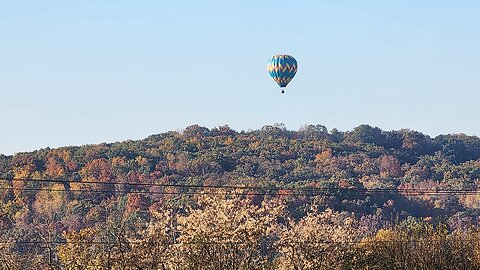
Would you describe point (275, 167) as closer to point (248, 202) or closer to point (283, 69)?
point (283, 69)

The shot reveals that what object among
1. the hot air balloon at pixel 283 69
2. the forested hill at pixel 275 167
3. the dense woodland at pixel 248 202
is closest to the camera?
the dense woodland at pixel 248 202

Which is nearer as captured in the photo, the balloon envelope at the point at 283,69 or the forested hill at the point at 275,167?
the balloon envelope at the point at 283,69

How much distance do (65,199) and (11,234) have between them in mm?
20143

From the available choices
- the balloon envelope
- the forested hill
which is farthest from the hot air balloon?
the forested hill

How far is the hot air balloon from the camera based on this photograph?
200 ft

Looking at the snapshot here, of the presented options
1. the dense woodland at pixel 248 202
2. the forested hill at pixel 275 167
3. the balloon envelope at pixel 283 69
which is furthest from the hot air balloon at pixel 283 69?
the forested hill at pixel 275 167

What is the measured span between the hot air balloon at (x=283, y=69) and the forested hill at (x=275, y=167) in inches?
487

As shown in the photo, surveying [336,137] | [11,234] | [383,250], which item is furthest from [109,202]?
[336,137]

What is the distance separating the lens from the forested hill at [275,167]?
276 feet

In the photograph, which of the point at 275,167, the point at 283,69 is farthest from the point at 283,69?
the point at 275,167

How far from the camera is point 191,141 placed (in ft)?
419

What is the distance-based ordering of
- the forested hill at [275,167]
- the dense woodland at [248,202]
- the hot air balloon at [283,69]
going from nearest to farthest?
the dense woodland at [248,202], the hot air balloon at [283,69], the forested hill at [275,167]

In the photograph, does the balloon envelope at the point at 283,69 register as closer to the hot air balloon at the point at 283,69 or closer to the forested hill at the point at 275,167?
the hot air balloon at the point at 283,69

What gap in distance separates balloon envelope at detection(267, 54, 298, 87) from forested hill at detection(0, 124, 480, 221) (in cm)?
1236
